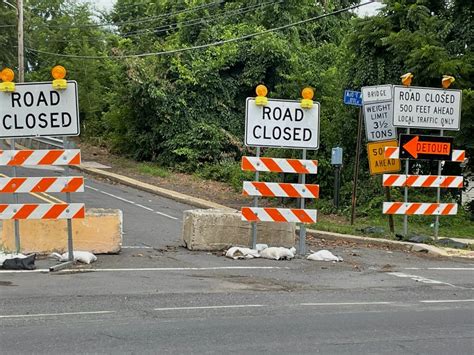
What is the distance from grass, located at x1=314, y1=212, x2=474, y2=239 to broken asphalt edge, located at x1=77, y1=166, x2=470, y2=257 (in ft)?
1.91

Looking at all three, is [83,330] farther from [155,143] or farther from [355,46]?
[155,143]

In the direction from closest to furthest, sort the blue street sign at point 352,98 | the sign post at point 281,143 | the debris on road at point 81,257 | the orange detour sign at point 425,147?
the debris on road at point 81,257 < the sign post at point 281,143 < the orange detour sign at point 425,147 < the blue street sign at point 352,98

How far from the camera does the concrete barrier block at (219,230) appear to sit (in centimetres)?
1176

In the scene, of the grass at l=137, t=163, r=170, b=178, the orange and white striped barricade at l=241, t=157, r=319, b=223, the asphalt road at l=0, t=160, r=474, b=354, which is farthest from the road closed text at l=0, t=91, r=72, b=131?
the grass at l=137, t=163, r=170, b=178

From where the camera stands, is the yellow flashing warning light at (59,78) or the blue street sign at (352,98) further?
the blue street sign at (352,98)

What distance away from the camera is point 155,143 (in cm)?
3000

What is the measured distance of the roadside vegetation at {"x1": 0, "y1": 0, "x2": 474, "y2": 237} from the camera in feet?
62.2

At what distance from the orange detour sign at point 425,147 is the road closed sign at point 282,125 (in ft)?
9.11

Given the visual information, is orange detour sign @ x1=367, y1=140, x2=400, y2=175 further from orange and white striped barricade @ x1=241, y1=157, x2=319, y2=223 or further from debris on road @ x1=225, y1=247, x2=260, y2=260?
debris on road @ x1=225, y1=247, x2=260, y2=260

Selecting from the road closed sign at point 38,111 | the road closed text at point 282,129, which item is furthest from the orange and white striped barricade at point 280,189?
the road closed sign at point 38,111

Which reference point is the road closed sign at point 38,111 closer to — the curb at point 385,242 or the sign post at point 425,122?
the curb at point 385,242

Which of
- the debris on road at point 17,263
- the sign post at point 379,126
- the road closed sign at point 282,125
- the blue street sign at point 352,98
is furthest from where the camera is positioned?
the blue street sign at point 352,98

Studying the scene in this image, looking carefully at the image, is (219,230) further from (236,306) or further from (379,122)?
(379,122)

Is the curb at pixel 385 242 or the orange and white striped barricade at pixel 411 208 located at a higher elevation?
the orange and white striped barricade at pixel 411 208
